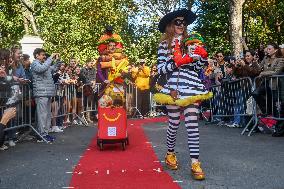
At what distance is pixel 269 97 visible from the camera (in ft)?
36.9

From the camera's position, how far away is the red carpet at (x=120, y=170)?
575 centimetres

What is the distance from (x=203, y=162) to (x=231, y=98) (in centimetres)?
641

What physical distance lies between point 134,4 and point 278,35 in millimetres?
12444

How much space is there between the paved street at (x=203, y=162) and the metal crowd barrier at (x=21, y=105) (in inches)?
17.8

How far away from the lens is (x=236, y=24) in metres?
20.8

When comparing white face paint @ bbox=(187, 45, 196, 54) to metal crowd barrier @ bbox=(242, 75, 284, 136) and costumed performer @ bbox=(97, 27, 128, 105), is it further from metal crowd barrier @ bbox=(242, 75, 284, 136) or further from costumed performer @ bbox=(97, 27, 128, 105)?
metal crowd barrier @ bbox=(242, 75, 284, 136)

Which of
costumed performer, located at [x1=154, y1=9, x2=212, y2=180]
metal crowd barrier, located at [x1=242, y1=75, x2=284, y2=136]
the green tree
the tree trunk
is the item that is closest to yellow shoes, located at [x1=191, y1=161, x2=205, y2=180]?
costumed performer, located at [x1=154, y1=9, x2=212, y2=180]

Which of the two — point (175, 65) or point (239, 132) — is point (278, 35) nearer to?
point (239, 132)

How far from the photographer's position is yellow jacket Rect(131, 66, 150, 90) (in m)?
19.1

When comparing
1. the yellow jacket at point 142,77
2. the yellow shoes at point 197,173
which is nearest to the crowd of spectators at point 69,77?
the yellow jacket at point 142,77

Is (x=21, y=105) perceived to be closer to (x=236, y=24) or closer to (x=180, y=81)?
(x=180, y=81)

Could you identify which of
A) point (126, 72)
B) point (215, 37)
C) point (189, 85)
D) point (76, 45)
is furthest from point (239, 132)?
point (215, 37)

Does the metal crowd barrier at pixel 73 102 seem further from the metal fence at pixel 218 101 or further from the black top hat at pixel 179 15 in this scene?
the black top hat at pixel 179 15

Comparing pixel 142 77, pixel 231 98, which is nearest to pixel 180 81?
pixel 231 98
